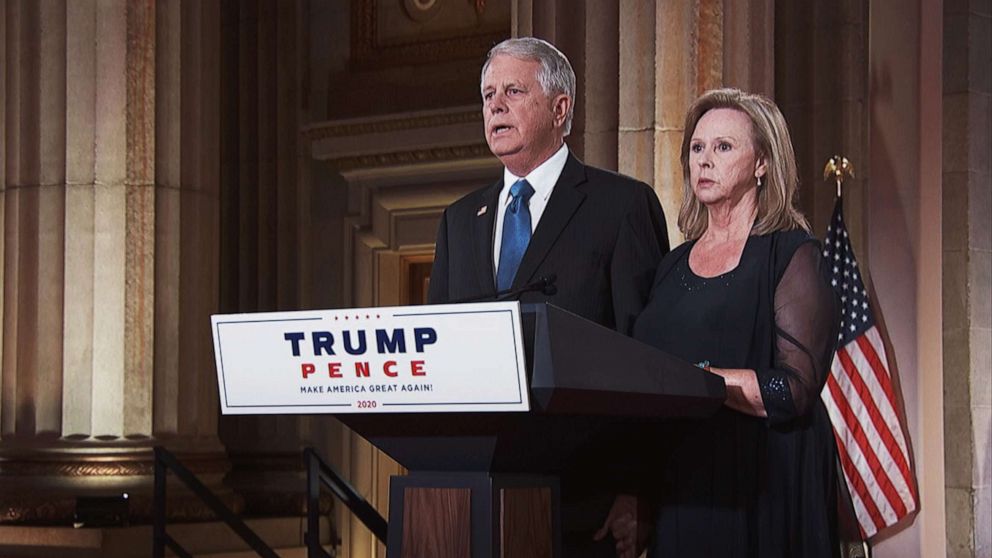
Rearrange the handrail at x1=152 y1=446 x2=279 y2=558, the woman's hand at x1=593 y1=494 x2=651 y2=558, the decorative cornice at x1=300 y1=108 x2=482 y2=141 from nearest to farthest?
the woman's hand at x1=593 y1=494 x2=651 y2=558 < the handrail at x1=152 y1=446 x2=279 y2=558 < the decorative cornice at x1=300 y1=108 x2=482 y2=141

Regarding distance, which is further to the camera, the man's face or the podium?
the man's face

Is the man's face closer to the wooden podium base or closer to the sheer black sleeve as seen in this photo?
the sheer black sleeve

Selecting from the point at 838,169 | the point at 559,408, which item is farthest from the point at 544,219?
the point at 838,169

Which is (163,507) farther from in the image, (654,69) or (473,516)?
(473,516)

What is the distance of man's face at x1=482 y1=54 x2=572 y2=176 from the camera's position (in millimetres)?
3191

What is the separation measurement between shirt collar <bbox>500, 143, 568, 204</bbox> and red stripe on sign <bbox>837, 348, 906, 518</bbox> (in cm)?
474

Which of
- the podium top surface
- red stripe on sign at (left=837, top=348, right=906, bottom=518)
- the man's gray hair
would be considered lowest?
red stripe on sign at (left=837, top=348, right=906, bottom=518)

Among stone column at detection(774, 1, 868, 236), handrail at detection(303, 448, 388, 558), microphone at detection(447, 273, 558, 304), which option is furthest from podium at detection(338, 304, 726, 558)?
stone column at detection(774, 1, 868, 236)

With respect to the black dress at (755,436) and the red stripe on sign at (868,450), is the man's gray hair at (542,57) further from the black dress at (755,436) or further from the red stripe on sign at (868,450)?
the red stripe on sign at (868,450)

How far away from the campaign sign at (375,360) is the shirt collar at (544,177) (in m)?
0.88

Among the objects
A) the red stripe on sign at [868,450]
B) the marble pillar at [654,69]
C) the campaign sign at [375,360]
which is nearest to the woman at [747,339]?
the campaign sign at [375,360]

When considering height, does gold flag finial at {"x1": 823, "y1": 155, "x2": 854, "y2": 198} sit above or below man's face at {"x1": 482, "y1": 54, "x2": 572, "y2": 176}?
above

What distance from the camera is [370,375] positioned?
8.21 ft

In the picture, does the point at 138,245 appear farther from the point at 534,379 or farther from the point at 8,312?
the point at 534,379
